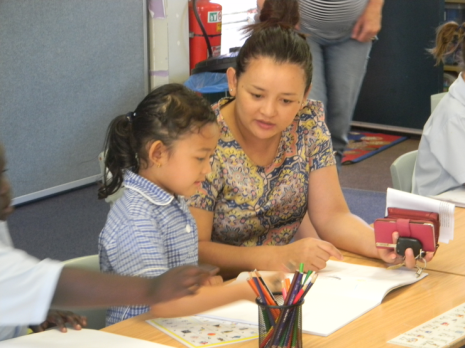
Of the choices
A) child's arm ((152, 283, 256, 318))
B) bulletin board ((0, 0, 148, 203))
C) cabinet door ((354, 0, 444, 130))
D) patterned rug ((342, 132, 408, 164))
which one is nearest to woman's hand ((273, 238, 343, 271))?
child's arm ((152, 283, 256, 318))

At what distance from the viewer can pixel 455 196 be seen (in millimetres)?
2098

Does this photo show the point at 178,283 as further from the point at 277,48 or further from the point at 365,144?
the point at 365,144

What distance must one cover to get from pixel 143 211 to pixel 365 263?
544 mm

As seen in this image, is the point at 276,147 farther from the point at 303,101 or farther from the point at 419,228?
the point at 419,228

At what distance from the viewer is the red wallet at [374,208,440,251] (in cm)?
154

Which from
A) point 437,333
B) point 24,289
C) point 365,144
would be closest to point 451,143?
point 437,333

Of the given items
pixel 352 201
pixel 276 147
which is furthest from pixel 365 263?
pixel 352 201

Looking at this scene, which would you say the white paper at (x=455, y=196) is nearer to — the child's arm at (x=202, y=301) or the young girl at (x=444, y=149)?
the young girl at (x=444, y=149)

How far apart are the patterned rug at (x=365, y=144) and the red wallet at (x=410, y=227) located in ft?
11.0

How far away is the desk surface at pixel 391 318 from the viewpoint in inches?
47.8

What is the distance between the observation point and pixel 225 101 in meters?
1.88

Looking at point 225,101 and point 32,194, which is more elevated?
point 225,101

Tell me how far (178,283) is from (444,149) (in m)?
1.51

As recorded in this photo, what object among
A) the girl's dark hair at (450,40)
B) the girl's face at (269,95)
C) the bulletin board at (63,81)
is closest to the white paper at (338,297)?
the girl's face at (269,95)
